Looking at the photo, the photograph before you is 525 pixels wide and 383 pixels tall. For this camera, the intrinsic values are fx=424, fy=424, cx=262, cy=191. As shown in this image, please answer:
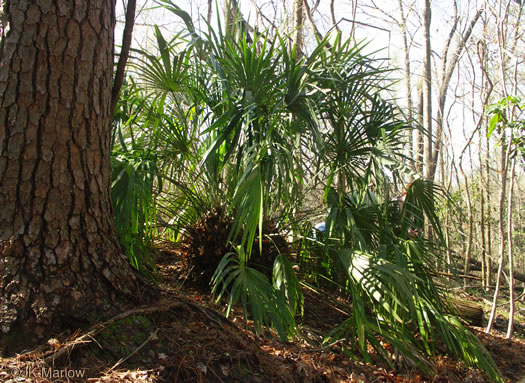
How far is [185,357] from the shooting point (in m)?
1.99

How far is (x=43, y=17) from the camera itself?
74.9 inches

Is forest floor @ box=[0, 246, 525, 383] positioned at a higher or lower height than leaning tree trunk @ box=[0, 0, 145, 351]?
lower

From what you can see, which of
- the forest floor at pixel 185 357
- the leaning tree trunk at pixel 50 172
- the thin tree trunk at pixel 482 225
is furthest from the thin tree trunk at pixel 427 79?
the leaning tree trunk at pixel 50 172

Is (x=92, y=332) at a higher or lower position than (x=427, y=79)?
lower

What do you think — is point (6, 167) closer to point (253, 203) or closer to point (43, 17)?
point (43, 17)

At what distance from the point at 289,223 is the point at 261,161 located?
4.12ft

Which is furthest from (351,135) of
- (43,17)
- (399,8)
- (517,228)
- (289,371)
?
(517,228)

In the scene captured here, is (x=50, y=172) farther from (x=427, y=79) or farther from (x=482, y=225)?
(x=427, y=79)

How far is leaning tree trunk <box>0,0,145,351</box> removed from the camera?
1.82 meters

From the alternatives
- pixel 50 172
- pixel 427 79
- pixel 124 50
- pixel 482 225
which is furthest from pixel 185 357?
pixel 427 79

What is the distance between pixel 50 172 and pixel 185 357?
1.05 m

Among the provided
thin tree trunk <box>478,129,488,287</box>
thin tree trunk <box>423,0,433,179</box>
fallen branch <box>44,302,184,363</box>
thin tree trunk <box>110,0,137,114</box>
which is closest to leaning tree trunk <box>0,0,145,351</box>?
fallen branch <box>44,302,184,363</box>

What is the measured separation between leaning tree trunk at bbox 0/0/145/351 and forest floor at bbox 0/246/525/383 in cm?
13

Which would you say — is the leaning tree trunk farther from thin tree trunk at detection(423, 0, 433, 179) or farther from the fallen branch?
thin tree trunk at detection(423, 0, 433, 179)
